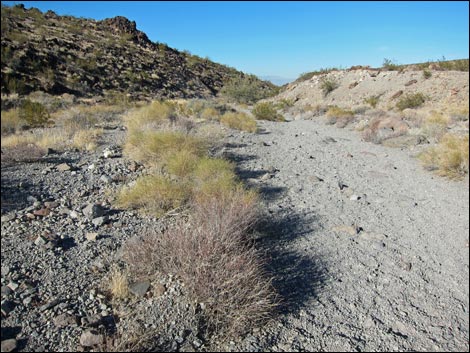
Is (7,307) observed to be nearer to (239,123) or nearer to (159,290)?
(159,290)

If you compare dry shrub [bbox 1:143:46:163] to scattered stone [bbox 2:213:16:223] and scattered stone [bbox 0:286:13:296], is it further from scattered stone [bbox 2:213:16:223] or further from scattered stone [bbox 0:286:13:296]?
scattered stone [bbox 0:286:13:296]

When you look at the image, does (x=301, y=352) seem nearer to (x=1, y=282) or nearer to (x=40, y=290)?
(x=40, y=290)

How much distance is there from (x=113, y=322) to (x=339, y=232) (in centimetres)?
297

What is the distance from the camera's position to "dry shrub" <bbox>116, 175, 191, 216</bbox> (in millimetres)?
4473

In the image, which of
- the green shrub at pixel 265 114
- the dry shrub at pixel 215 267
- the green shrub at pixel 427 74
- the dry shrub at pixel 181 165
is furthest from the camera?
the green shrub at pixel 427 74

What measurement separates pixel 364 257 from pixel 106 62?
96.3 feet

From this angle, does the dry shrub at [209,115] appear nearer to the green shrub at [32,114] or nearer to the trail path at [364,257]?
the trail path at [364,257]

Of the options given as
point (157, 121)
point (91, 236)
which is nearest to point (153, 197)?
point (91, 236)

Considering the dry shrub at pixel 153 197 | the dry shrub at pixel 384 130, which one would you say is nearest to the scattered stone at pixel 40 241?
the dry shrub at pixel 153 197

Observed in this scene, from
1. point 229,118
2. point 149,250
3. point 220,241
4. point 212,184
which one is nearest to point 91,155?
point 212,184

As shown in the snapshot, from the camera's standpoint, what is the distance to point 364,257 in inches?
153

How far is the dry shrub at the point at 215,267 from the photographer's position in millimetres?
2650

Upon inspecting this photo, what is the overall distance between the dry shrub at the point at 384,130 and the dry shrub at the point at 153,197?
827cm

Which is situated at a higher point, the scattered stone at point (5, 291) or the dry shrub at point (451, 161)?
the dry shrub at point (451, 161)
